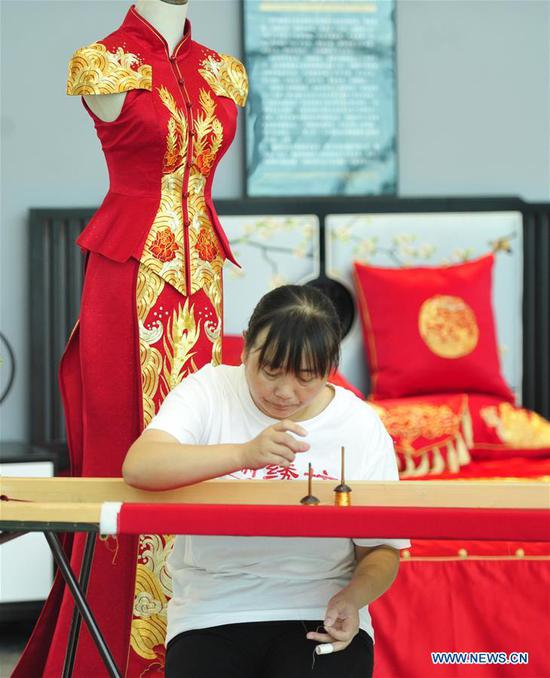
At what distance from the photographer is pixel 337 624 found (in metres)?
1.36

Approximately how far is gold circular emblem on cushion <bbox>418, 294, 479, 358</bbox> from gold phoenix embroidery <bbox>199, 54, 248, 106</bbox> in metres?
1.18

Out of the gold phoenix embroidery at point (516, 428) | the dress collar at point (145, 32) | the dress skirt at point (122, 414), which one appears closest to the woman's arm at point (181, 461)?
the dress skirt at point (122, 414)

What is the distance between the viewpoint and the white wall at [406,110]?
3.40 metres

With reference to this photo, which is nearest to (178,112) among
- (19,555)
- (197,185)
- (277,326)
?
(197,185)

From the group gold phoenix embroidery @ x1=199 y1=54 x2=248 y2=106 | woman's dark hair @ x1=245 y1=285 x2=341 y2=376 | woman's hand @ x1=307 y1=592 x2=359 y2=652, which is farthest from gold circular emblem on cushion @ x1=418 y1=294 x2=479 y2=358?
woman's hand @ x1=307 y1=592 x2=359 y2=652

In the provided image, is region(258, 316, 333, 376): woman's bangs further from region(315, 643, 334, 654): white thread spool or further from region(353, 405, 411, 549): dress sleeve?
region(315, 643, 334, 654): white thread spool

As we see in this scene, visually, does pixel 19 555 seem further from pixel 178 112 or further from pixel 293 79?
pixel 293 79

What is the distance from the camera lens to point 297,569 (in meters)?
1.42

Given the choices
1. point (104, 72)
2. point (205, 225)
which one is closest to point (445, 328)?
point (205, 225)

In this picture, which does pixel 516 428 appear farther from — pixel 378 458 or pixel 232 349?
pixel 378 458

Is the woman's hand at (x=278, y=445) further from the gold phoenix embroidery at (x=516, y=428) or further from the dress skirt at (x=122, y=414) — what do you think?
the gold phoenix embroidery at (x=516, y=428)

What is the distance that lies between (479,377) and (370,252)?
1.83 feet

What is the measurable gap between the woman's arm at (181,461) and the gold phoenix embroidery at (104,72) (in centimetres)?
92

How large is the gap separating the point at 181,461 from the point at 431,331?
6.64 feet
